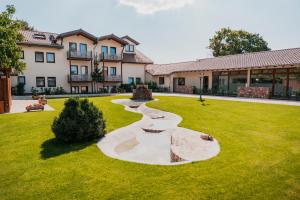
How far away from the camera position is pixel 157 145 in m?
8.20

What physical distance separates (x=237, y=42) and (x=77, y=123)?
5086cm

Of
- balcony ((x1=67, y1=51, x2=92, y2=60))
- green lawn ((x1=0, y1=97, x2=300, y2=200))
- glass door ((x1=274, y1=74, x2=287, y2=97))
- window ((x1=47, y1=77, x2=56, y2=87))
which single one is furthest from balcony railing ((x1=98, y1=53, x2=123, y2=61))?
green lawn ((x1=0, y1=97, x2=300, y2=200))

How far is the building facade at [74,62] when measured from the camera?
3003 centimetres

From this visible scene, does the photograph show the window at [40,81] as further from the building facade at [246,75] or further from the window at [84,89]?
the building facade at [246,75]

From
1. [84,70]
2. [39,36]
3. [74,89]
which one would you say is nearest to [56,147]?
[74,89]

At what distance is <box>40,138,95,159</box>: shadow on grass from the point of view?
696 cm

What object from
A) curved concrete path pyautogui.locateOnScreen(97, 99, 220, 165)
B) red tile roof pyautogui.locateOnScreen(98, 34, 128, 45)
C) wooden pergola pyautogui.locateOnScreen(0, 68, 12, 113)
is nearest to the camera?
curved concrete path pyautogui.locateOnScreen(97, 99, 220, 165)

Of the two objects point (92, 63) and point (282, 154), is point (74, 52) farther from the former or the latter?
point (282, 154)

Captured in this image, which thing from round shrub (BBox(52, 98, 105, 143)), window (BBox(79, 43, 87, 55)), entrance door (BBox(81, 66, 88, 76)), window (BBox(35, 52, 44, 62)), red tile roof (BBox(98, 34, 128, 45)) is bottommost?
round shrub (BBox(52, 98, 105, 143))

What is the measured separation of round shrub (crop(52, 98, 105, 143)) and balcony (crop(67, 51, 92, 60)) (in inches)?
1003

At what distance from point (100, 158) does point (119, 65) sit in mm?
32428

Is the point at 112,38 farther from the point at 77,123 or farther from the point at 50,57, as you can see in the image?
the point at 77,123

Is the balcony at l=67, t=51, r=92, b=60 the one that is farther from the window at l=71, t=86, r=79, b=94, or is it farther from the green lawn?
the green lawn

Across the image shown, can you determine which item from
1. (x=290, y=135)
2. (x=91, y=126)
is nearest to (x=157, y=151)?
(x=91, y=126)
